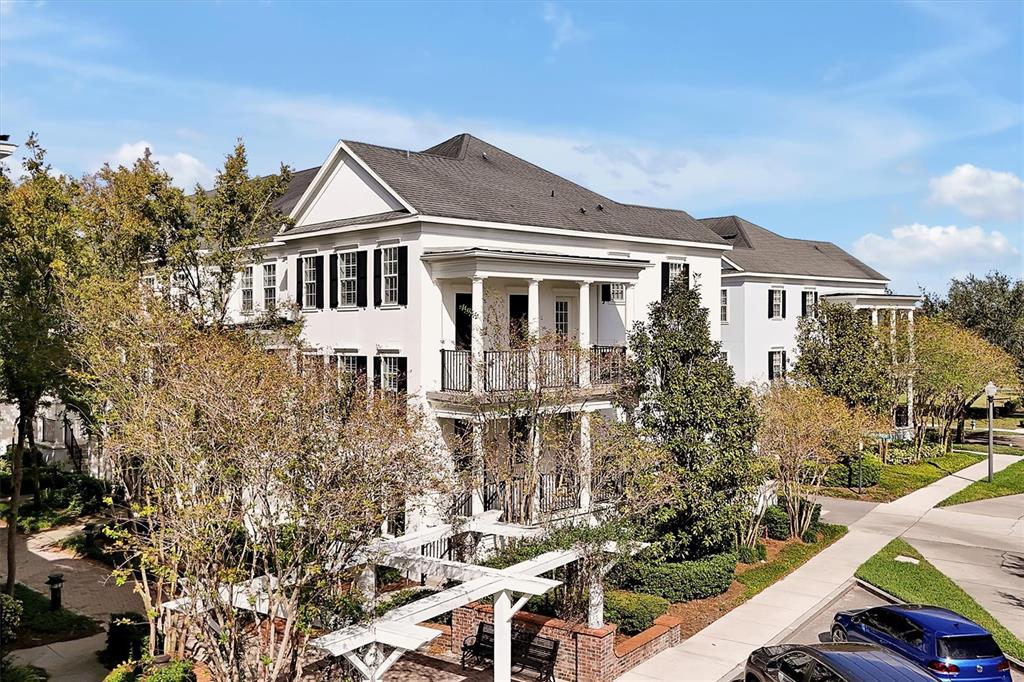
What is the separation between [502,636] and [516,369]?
8.19m

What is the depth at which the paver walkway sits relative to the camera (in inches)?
583

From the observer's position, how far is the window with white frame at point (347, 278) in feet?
76.8

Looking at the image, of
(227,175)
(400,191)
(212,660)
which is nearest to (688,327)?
(400,191)

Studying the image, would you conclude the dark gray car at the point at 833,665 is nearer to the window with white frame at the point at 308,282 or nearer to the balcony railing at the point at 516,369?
the balcony railing at the point at 516,369

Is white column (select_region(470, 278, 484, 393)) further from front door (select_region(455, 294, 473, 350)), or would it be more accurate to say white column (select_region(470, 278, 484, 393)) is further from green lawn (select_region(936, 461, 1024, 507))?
green lawn (select_region(936, 461, 1024, 507))

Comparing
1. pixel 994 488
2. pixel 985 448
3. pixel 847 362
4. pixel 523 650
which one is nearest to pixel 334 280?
pixel 523 650

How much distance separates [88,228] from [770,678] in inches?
676

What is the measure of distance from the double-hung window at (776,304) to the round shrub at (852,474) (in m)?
8.85

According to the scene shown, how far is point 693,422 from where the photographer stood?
20.3m

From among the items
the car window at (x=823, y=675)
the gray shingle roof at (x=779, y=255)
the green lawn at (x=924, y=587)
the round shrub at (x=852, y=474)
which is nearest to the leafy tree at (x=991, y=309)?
the gray shingle roof at (x=779, y=255)

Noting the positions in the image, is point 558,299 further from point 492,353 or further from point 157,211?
point 157,211

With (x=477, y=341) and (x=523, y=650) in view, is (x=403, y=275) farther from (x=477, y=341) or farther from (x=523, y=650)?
(x=523, y=650)

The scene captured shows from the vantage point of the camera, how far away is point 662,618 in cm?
1641

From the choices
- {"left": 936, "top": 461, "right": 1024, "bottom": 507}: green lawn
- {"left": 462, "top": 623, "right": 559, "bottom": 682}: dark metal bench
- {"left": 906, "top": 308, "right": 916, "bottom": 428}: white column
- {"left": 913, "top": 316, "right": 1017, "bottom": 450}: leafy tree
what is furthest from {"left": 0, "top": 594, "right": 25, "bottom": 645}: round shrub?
{"left": 913, "top": 316, "right": 1017, "bottom": 450}: leafy tree
